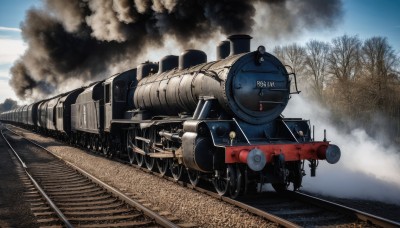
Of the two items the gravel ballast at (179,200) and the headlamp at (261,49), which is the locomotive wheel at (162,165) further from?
the headlamp at (261,49)

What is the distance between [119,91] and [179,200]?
651 centimetres

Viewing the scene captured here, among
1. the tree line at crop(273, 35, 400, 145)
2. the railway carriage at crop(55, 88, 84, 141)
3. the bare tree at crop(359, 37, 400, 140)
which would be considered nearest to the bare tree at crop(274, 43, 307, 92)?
the tree line at crop(273, 35, 400, 145)

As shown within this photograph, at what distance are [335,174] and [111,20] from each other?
11.6 m

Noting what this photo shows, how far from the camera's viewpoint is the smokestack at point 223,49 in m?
8.97

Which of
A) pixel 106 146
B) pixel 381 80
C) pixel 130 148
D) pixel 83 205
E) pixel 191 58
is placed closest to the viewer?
pixel 83 205

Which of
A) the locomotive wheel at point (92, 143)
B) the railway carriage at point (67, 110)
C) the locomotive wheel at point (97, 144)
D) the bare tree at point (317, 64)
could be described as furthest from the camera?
the bare tree at point (317, 64)

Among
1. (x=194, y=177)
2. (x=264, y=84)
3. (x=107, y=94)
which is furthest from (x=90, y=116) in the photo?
(x=264, y=84)

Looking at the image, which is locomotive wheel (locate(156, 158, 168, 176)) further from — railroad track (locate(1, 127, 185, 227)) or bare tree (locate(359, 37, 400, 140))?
bare tree (locate(359, 37, 400, 140))

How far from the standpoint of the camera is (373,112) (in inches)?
878

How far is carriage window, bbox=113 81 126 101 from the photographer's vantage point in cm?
1271

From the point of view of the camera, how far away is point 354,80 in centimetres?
2805

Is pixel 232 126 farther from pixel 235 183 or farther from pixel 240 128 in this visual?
pixel 235 183

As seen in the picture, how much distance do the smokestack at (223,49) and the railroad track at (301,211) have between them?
3010 millimetres

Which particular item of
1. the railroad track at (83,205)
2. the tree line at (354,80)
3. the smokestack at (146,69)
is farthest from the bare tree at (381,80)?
the railroad track at (83,205)
